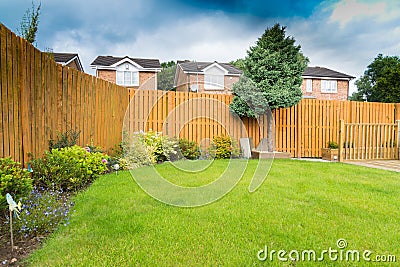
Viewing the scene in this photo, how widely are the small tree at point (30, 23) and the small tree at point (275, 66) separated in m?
5.32

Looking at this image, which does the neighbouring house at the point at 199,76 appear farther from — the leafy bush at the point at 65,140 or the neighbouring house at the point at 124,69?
the neighbouring house at the point at 124,69

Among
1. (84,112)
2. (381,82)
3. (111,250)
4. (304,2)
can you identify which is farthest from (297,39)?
(381,82)

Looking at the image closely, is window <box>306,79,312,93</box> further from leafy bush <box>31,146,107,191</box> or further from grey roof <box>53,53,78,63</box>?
leafy bush <box>31,146,107,191</box>

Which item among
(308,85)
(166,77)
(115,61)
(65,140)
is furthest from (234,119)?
(308,85)

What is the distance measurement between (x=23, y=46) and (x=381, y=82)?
24199 millimetres

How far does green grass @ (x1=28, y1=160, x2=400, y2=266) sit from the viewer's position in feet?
6.55

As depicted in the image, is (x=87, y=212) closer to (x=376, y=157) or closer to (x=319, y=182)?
Result: (x=319, y=182)

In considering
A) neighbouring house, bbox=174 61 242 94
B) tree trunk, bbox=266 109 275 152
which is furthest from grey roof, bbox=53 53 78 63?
tree trunk, bbox=266 109 275 152

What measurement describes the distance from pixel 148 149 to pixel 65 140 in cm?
191

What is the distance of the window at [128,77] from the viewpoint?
20594 mm

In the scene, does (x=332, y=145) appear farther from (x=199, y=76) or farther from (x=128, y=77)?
(x=128, y=77)

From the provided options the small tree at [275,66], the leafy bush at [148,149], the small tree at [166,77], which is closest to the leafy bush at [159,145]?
the leafy bush at [148,149]

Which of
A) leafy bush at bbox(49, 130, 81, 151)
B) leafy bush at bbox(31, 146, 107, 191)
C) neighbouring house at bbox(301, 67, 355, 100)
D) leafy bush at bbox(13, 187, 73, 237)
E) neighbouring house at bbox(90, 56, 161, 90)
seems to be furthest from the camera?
neighbouring house at bbox(301, 67, 355, 100)

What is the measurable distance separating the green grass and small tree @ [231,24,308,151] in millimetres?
3574
